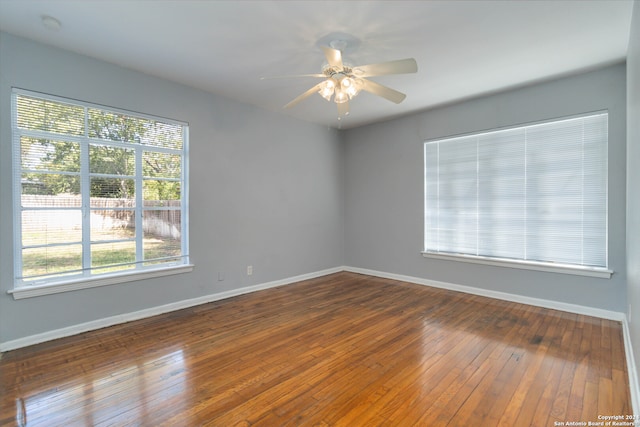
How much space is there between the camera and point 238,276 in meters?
4.32

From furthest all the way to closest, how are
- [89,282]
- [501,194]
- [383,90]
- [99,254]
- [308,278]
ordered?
[308,278]
[501,194]
[99,254]
[89,282]
[383,90]

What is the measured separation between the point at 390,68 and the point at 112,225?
3236 mm

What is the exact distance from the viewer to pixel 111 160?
3234 millimetres

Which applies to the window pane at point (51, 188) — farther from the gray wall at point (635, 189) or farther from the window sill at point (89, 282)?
the gray wall at point (635, 189)

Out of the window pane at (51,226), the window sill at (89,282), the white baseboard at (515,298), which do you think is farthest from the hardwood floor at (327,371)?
the window pane at (51,226)

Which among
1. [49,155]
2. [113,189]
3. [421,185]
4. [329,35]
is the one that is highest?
[329,35]

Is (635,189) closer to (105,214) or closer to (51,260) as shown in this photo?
(105,214)

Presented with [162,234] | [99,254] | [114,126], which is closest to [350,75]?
[114,126]

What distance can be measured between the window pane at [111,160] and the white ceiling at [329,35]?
925 millimetres

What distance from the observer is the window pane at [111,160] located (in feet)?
10.2

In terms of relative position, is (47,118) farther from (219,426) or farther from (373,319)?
(373,319)

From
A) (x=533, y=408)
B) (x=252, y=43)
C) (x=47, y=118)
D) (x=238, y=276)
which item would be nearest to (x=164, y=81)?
(x=47, y=118)

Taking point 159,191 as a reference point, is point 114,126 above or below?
above

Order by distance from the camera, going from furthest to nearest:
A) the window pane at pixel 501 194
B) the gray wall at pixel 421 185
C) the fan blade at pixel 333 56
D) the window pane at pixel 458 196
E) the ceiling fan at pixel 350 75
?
the window pane at pixel 458 196, the window pane at pixel 501 194, the gray wall at pixel 421 185, the ceiling fan at pixel 350 75, the fan blade at pixel 333 56
